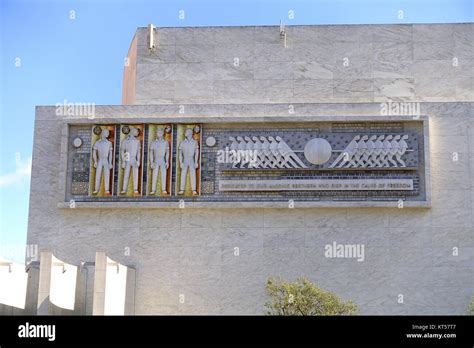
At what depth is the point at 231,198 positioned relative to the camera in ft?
83.0

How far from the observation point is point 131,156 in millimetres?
25766

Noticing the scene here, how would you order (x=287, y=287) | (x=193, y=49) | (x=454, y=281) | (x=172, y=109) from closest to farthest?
(x=287, y=287)
(x=454, y=281)
(x=172, y=109)
(x=193, y=49)

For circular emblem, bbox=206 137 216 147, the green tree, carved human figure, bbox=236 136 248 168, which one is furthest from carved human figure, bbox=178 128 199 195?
the green tree

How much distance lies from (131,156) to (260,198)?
14.1 feet

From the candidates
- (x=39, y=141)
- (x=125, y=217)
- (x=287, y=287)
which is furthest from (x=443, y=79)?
(x=39, y=141)

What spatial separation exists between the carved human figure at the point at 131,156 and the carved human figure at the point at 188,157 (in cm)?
135

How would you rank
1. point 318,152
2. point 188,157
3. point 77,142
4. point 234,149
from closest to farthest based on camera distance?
1. point 318,152
2. point 234,149
3. point 188,157
4. point 77,142

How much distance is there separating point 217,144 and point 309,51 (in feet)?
15.6

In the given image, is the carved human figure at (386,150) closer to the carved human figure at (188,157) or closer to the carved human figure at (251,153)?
the carved human figure at (251,153)

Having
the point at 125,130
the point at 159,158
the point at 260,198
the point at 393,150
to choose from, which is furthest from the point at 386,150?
A: the point at 125,130

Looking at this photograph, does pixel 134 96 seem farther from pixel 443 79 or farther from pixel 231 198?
pixel 443 79

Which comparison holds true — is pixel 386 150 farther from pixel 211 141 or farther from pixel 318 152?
pixel 211 141

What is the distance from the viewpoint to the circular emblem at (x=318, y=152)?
25188 mm

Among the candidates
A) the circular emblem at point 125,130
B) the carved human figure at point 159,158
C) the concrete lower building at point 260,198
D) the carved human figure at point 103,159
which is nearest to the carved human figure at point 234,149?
the concrete lower building at point 260,198
